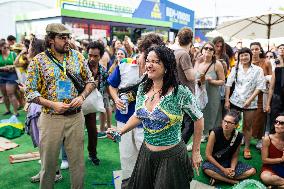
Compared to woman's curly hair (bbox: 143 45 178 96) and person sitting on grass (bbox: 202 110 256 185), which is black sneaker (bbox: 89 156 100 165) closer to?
person sitting on grass (bbox: 202 110 256 185)

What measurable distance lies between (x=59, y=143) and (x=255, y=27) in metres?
6.18

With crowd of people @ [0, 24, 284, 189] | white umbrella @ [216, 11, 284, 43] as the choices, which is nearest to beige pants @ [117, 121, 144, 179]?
crowd of people @ [0, 24, 284, 189]

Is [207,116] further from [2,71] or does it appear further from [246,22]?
[2,71]

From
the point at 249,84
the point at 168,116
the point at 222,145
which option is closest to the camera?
A: the point at 168,116

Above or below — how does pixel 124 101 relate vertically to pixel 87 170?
above

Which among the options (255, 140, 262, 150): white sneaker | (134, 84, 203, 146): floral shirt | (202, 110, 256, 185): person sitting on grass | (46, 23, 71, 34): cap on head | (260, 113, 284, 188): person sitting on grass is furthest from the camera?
(255, 140, 262, 150): white sneaker

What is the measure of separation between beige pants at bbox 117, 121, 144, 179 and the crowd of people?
0.01 metres

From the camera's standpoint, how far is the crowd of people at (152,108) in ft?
7.59

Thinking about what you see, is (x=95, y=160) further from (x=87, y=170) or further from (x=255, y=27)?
(x=255, y=27)

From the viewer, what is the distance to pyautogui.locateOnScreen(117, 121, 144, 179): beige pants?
312 cm

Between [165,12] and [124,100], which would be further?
[165,12]

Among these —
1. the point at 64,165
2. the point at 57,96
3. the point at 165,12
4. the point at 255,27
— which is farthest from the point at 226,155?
the point at 165,12

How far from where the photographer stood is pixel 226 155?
422 cm

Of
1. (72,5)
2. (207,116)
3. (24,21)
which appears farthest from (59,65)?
(24,21)
